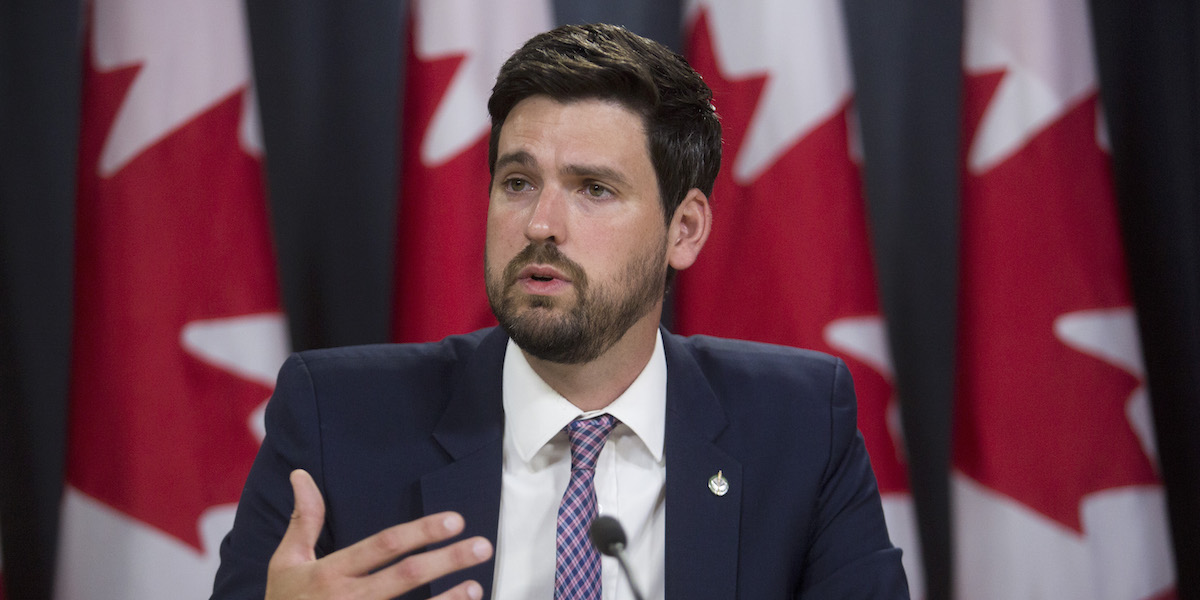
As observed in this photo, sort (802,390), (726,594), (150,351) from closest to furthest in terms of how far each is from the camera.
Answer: (726,594)
(802,390)
(150,351)

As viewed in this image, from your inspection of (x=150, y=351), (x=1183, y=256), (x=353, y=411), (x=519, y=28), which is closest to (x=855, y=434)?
(x=353, y=411)

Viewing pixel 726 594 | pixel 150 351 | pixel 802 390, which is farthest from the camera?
pixel 150 351

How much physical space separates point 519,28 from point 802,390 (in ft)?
3.51

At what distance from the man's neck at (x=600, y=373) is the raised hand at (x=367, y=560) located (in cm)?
52

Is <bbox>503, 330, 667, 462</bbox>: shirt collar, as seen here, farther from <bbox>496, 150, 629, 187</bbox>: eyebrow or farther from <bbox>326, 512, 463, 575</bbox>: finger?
<bbox>326, 512, 463, 575</bbox>: finger

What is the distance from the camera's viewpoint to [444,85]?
2.15 meters

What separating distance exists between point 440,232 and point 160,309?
0.64 meters

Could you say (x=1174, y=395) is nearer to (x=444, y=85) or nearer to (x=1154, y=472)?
(x=1154, y=472)

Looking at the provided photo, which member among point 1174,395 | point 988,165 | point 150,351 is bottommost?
point 1174,395

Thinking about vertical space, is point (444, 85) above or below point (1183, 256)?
above

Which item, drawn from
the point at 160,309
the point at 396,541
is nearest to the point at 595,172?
the point at 396,541

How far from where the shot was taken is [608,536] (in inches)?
43.6

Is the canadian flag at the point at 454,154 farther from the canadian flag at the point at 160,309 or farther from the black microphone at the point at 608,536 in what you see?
the black microphone at the point at 608,536

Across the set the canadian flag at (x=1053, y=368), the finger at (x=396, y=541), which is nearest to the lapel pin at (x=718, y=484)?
the finger at (x=396, y=541)
